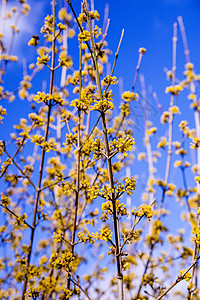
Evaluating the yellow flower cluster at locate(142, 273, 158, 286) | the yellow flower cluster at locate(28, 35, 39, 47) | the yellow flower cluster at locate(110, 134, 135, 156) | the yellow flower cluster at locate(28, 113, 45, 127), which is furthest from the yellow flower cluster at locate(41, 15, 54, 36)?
the yellow flower cluster at locate(142, 273, 158, 286)

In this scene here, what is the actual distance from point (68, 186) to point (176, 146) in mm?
3120

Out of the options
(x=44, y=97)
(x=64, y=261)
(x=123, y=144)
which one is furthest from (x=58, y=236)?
(x=44, y=97)

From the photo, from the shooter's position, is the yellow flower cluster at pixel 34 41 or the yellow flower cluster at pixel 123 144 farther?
the yellow flower cluster at pixel 34 41

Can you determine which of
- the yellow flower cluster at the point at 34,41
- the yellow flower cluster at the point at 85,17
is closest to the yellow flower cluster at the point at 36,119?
the yellow flower cluster at the point at 34,41

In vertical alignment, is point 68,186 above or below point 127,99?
below

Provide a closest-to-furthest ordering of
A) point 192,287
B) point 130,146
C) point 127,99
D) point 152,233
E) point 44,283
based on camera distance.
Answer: point 130,146
point 192,287
point 44,283
point 127,99
point 152,233

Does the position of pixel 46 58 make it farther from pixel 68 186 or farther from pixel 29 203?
pixel 29 203

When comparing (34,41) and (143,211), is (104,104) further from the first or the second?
(34,41)

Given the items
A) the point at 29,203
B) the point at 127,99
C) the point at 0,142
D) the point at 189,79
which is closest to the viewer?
the point at 0,142

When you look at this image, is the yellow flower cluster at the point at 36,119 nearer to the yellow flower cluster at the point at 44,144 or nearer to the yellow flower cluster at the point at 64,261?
the yellow flower cluster at the point at 44,144

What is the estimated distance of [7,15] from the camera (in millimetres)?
6633

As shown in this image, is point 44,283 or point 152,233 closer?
point 44,283

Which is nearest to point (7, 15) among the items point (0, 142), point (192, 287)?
point (0, 142)

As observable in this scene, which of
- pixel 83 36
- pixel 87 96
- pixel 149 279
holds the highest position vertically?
pixel 83 36
